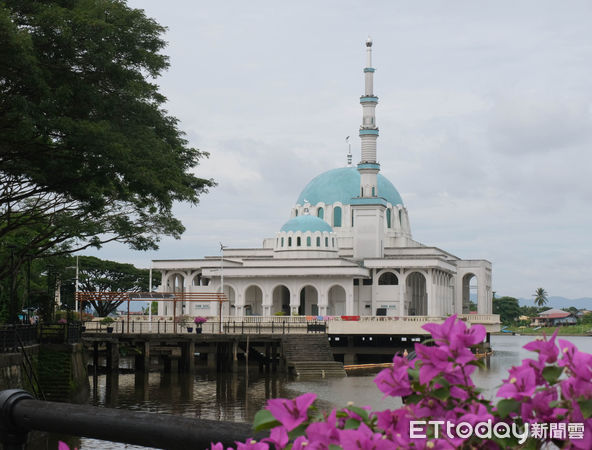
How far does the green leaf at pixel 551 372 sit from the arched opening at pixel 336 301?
8414cm

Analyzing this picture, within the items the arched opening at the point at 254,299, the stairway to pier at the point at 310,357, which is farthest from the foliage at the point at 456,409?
the arched opening at the point at 254,299

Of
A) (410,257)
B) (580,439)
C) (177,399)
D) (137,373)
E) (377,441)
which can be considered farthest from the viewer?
(410,257)

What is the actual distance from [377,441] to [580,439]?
A: 588 mm

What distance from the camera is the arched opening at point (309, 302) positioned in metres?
89.2

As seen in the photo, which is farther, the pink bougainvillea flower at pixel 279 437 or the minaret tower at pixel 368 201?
the minaret tower at pixel 368 201

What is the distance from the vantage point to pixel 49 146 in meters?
28.1

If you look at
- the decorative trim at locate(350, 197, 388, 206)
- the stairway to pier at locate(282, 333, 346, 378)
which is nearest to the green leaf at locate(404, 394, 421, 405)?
the stairway to pier at locate(282, 333, 346, 378)

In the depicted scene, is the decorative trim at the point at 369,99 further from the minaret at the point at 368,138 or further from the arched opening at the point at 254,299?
the arched opening at the point at 254,299

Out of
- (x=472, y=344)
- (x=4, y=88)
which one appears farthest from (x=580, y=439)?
(x=4, y=88)

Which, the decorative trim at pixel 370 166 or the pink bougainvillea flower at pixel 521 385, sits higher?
the decorative trim at pixel 370 166

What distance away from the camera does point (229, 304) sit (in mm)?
88438

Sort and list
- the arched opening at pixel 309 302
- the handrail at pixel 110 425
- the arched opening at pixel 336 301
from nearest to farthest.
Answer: the handrail at pixel 110 425, the arched opening at pixel 336 301, the arched opening at pixel 309 302

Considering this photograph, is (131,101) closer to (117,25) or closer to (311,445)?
(117,25)

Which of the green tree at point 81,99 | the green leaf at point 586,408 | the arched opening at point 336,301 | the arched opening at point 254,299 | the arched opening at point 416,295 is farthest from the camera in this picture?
the arched opening at point 416,295
